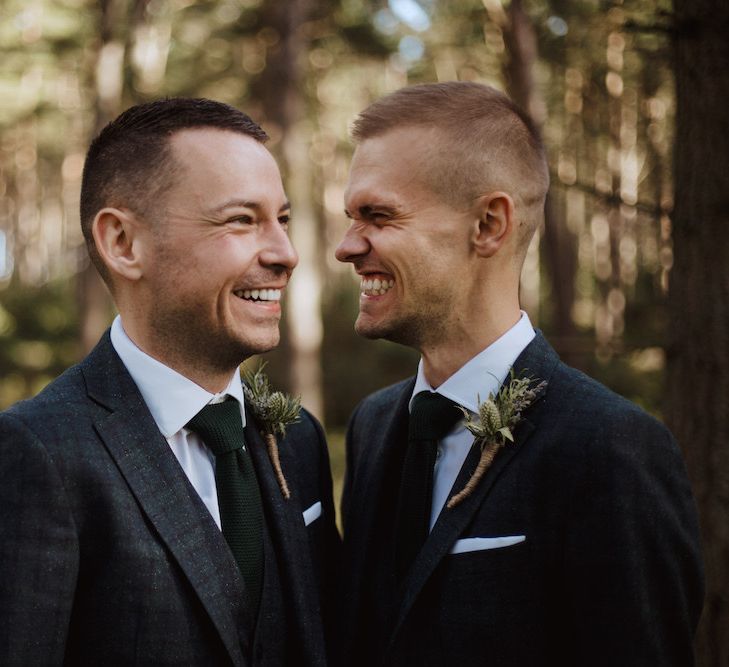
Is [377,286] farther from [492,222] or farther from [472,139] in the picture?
[472,139]

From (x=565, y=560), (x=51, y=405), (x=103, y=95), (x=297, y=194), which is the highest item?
(x=103, y=95)

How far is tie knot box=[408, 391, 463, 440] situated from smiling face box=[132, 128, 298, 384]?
1.96ft

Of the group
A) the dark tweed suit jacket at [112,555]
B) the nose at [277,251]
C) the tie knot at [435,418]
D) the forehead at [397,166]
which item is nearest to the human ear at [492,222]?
the forehead at [397,166]

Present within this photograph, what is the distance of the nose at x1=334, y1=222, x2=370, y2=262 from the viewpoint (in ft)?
10.5

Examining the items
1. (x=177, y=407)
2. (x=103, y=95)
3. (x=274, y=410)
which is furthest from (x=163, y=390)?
(x=103, y=95)

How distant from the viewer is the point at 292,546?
2863 millimetres

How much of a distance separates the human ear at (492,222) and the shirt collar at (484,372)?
1.04 ft

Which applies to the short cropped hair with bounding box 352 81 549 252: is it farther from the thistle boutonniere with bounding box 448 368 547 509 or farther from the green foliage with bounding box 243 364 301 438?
the green foliage with bounding box 243 364 301 438

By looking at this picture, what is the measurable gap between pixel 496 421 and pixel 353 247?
912 mm

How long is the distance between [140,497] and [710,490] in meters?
2.53

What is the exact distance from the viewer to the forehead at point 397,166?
3.08m

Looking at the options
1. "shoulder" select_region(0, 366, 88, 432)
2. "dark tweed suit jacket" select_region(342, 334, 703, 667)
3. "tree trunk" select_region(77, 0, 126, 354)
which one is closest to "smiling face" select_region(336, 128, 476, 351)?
"dark tweed suit jacket" select_region(342, 334, 703, 667)

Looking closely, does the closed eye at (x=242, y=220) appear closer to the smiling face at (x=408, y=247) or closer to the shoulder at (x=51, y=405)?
the smiling face at (x=408, y=247)

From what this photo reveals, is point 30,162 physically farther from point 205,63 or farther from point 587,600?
point 587,600
